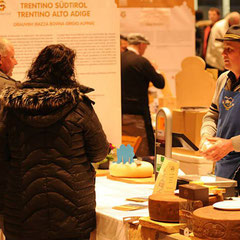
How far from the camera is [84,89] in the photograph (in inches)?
112

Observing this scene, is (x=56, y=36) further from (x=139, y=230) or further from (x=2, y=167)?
(x=139, y=230)

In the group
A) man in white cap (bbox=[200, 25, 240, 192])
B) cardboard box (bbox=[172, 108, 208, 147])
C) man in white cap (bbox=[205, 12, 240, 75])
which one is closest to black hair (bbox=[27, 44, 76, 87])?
man in white cap (bbox=[200, 25, 240, 192])

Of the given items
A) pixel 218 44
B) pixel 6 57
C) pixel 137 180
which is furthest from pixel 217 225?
pixel 218 44

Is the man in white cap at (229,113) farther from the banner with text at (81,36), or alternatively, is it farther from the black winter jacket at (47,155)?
the banner with text at (81,36)

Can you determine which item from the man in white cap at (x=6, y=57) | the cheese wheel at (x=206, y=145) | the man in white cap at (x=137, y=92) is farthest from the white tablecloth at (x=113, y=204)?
the man in white cap at (x=137, y=92)

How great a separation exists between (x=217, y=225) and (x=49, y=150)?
977 mm

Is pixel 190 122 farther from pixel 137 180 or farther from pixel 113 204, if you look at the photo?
pixel 113 204

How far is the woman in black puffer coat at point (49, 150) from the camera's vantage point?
2758 millimetres

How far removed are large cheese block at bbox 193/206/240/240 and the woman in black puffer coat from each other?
0.80m

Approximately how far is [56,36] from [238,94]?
6.14ft

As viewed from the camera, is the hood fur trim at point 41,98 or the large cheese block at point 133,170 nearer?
the hood fur trim at point 41,98

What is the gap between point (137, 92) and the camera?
6.60m

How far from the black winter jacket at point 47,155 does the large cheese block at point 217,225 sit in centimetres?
80

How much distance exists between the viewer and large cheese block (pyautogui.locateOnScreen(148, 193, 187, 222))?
2414 millimetres
